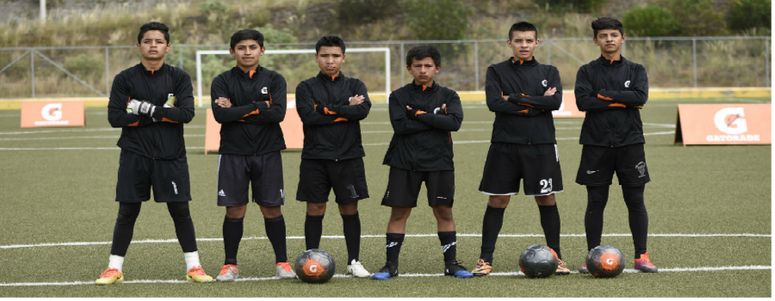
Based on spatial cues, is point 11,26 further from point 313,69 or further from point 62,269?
point 62,269

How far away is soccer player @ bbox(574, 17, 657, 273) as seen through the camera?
30.0 ft

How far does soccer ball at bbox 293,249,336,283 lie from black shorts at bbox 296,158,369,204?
56 centimetres

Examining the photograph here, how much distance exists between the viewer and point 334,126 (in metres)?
9.04

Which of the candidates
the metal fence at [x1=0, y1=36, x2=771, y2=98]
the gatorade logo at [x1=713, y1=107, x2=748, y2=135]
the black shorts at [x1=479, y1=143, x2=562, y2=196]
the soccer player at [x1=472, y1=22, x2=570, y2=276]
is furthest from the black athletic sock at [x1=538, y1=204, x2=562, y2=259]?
the metal fence at [x1=0, y1=36, x2=771, y2=98]

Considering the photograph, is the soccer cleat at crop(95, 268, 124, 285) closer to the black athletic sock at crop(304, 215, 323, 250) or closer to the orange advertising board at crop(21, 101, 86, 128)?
the black athletic sock at crop(304, 215, 323, 250)

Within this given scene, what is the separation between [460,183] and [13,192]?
5116mm

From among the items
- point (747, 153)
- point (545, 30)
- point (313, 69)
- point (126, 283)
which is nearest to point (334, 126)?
point (126, 283)

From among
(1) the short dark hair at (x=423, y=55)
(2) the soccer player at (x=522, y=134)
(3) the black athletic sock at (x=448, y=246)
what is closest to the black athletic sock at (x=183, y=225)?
(3) the black athletic sock at (x=448, y=246)

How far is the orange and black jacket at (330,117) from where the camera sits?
352 inches

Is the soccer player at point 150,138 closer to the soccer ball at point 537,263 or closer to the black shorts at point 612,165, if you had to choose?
the soccer ball at point 537,263

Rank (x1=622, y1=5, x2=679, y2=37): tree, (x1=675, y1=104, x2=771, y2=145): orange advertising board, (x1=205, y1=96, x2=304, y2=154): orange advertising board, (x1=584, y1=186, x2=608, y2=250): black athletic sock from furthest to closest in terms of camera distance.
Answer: (x1=622, y1=5, x2=679, y2=37): tree, (x1=675, y1=104, x2=771, y2=145): orange advertising board, (x1=205, y1=96, x2=304, y2=154): orange advertising board, (x1=584, y1=186, x2=608, y2=250): black athletic sock

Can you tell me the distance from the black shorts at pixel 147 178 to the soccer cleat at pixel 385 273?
1378 millimetres

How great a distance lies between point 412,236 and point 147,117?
3.08 m

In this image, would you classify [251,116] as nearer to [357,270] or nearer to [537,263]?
[357,270]
